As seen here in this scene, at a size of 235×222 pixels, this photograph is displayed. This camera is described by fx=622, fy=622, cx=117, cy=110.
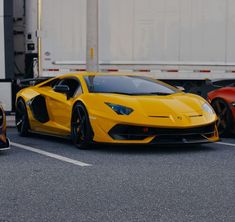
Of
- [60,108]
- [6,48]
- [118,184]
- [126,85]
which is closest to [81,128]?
[60,108]

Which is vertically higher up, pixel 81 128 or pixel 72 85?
pixel 72 85

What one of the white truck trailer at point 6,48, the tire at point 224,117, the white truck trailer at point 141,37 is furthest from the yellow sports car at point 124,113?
the white truck trailer at point 141,37

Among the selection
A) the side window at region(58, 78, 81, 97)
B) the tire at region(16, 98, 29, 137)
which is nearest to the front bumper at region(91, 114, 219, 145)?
the side window at region(58, 78, 81, 97)

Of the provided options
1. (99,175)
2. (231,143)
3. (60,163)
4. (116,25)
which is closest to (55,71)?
(116,25)

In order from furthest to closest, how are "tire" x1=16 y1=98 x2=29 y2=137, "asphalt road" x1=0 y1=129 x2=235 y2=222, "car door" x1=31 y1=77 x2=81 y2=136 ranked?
"tire" x1=16 y1=98 x2=29 y2=137 → "car door" x1=31 y1=77 x2=81 y2=136 → "asphalt road" x1=0 y1=129 x2=235 y2=222

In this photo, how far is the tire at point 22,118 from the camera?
1007cm

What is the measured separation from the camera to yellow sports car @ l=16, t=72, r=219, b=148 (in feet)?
25.5

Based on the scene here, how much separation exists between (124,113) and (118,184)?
2298mm

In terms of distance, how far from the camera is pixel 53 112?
30.2 ft

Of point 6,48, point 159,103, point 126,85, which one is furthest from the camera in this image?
point 6,48

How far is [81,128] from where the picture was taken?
8.23 m

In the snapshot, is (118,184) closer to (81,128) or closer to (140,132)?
(140,132)

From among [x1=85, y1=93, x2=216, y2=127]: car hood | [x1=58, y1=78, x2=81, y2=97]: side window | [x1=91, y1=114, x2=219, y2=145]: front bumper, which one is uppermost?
[x1=58, y1=78, x2=81, y2=97]: side window

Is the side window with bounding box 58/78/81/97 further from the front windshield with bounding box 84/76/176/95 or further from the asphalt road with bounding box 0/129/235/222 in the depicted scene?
the asphalt road with bounding box 0/129/235/222
